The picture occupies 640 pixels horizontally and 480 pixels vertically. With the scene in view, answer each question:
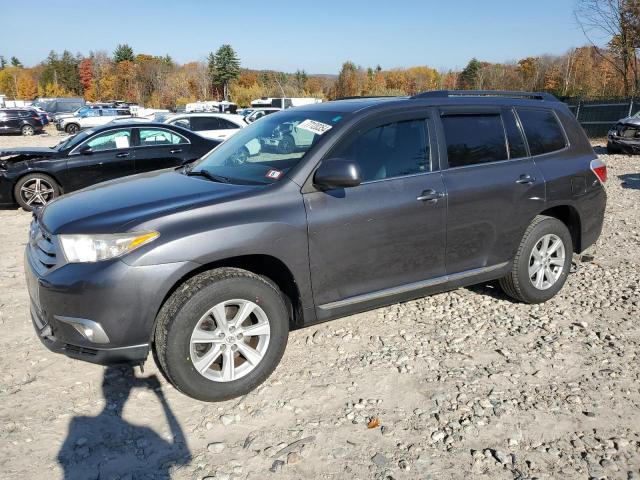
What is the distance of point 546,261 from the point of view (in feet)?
15.3

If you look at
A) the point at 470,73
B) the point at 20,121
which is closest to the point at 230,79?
the point at 470,73

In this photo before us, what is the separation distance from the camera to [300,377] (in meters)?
3.60

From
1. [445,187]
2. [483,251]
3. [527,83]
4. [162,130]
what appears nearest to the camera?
[445,187]

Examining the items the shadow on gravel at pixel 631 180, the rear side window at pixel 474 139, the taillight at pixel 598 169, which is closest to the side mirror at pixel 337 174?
the rear side window at pixel 474 139

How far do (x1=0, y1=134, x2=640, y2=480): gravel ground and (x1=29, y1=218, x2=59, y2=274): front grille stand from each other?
835 mm

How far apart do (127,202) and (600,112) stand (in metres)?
23.9

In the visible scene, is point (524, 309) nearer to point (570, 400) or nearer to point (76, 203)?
point (570, 400)

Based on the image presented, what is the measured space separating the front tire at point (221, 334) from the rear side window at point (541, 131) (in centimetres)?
268

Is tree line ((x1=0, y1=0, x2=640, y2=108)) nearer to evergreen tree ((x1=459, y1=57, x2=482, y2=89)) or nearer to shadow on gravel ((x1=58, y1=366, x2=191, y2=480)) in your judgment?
evergreen tree ((x1=459, y1=57, x2=482, y2=89))

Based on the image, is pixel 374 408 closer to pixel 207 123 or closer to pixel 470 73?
pixel 207 123

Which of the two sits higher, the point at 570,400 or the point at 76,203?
the point at 76,203

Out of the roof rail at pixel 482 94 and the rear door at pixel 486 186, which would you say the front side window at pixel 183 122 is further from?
the rear door at pixel 486 186

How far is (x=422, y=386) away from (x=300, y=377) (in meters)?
0.82

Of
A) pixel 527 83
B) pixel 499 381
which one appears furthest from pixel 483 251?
pixel 527 83
